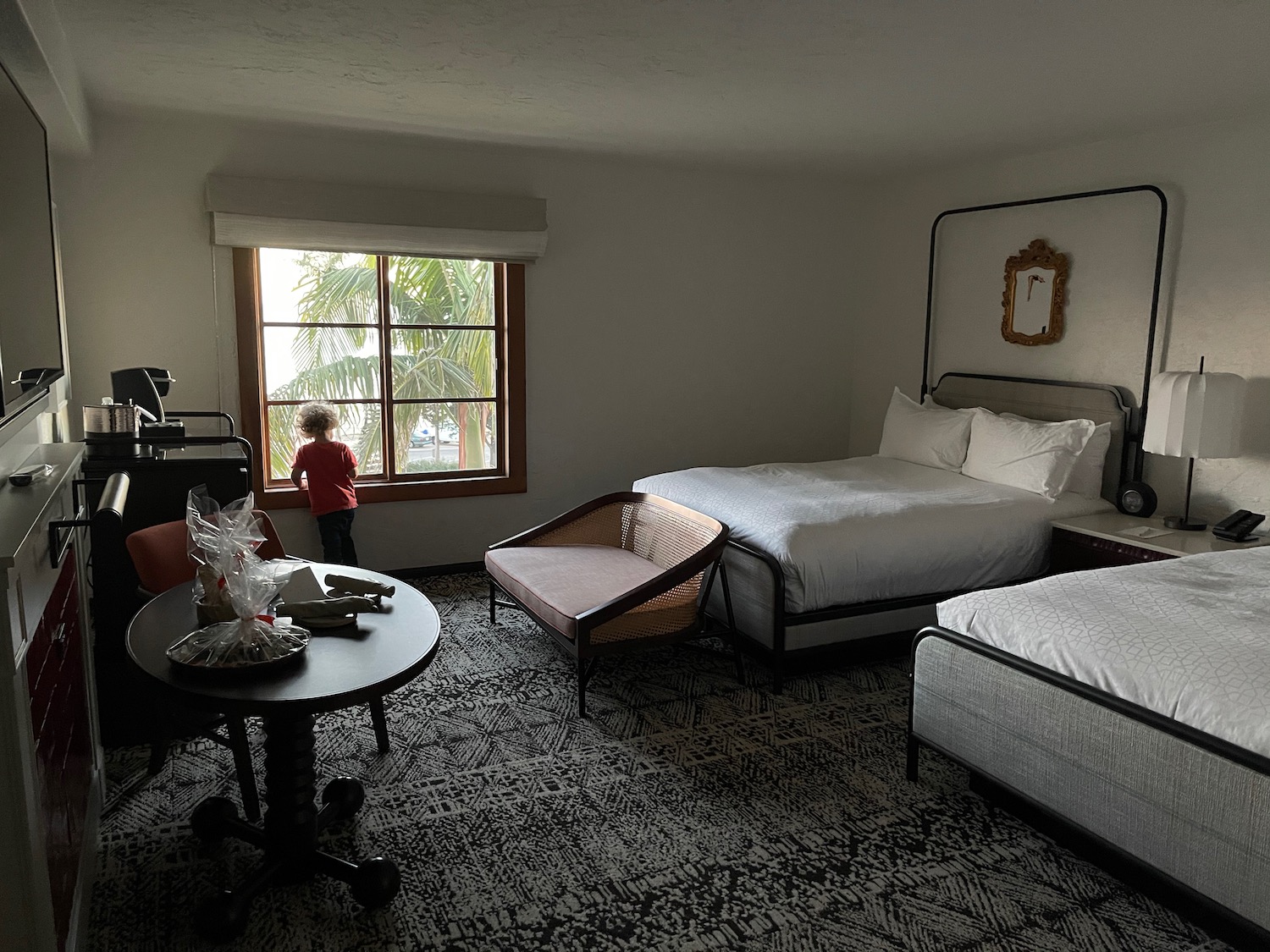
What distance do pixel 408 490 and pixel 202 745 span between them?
221cm

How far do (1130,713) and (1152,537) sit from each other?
81.4 inches

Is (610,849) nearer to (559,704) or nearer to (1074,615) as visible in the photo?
(559,704)

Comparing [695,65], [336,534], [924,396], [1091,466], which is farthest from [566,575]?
[924,396]

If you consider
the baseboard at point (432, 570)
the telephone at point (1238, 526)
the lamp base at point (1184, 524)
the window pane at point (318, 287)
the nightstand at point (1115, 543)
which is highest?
the window pane at point (318, 287)

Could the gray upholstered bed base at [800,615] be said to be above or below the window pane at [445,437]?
below

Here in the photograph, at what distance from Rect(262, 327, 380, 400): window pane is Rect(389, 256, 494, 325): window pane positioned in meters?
0.24

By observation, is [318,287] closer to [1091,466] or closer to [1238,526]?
[1091,466]

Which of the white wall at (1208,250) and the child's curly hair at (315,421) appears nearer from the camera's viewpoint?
the white wall at (1208,250)

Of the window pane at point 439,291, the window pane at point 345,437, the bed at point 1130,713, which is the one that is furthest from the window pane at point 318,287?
the bed at point 1130,713

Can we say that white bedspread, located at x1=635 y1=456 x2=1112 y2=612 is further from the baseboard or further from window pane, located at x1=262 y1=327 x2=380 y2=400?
window pane, located at x1=262 y1=327 x2=380 y2=400

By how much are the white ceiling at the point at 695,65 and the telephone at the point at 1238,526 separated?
1755mm

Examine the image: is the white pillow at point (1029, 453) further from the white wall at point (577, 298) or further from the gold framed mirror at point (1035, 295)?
the white wall at point (577, 298)

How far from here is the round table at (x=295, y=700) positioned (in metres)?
1.96

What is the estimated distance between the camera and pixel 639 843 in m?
2.62
